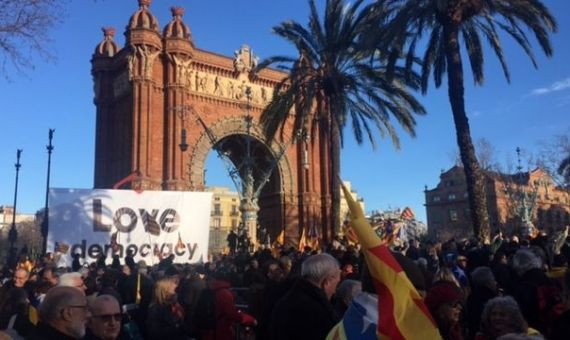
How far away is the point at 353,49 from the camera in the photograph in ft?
61.8

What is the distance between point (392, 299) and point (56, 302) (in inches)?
90.6

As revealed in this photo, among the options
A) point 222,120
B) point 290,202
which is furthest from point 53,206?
point 290,202

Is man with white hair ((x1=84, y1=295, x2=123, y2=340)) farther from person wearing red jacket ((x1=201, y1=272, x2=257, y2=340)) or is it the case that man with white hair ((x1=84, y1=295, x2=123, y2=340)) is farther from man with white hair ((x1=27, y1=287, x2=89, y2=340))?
person wearing red jacket ((x1=201, y1=272, x2=257, y2=340))

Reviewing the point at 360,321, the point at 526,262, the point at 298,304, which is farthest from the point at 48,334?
the point at 526,262

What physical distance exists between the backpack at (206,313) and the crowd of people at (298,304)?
11 millimetres

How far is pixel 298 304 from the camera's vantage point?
359cm

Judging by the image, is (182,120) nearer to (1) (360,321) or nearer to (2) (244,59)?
(2) (244,59)

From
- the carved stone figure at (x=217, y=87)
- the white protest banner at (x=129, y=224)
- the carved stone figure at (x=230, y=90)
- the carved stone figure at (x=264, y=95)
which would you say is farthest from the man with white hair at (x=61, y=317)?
the carved stone figure at (x=264, y=95)

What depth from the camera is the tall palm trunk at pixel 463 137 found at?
49.1 ft

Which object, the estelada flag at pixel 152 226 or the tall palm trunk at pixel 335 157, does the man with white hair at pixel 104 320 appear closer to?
the estelada flag at pixel 152 226

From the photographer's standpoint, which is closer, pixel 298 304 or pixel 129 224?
pixel 298 304

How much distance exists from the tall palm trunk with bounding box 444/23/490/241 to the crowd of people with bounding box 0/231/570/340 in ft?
17.0

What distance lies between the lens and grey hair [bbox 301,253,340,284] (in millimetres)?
3736

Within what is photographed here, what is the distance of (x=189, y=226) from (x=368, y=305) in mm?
14456
